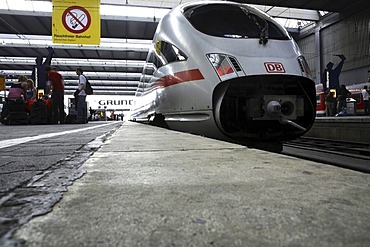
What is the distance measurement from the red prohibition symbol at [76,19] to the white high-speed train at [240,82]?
7187 millimetres

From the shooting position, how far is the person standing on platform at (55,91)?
1002cm

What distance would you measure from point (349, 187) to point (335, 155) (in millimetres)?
3796

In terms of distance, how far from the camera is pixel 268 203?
912 mm

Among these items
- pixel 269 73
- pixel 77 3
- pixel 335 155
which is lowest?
pixel 335 155

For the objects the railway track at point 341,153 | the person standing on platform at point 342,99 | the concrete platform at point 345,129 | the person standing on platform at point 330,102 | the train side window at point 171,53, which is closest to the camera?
the railway track at point 341,153

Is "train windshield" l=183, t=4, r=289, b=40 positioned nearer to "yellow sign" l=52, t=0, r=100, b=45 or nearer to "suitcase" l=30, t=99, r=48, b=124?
"yellow sign" l=52, t=0, r=100, b=45

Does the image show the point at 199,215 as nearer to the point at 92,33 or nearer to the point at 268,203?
the point at 268,203

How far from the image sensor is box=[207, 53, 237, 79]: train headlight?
381 cm

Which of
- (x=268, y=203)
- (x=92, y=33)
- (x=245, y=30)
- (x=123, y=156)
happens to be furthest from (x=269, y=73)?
(x=92, y=33)

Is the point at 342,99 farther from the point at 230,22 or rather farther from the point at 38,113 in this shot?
the point at 38,113

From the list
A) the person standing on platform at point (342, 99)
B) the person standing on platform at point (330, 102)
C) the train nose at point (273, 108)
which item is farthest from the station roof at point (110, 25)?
the train nose at point (273, 108)

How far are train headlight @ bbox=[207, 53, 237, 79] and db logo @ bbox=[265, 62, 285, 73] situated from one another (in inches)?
16.3

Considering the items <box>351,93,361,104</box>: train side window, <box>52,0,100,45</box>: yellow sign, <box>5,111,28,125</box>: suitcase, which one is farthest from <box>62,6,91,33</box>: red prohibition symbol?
<box>351,93,361,104</box>: train side window

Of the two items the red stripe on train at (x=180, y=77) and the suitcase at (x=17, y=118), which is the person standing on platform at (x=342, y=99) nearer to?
the red stripe on train at (x=180, y=77)
